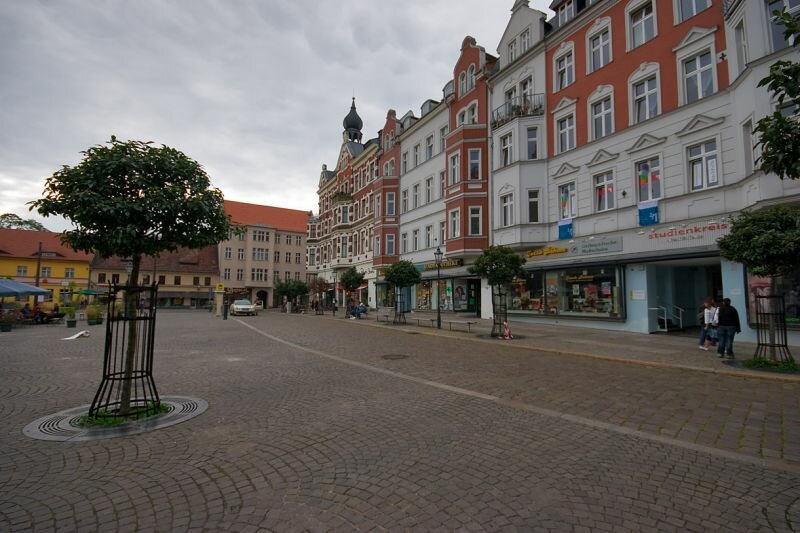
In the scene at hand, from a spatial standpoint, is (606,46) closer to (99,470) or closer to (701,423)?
(701,423)

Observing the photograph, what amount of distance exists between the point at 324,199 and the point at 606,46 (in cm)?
4365

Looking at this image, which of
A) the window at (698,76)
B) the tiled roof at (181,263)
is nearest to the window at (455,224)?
the window at (698,76)

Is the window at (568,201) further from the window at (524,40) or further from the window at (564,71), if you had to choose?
the window at (524,40)

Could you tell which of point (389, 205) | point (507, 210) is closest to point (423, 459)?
point (507, 210)

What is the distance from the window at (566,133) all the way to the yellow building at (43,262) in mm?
60860

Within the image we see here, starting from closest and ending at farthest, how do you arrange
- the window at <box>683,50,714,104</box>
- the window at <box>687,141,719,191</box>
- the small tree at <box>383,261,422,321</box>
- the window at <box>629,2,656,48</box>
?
the window at <box>687,141,719,191</box>
the window at <box>683,50,714,104</box>
the window at <box>629,2,656,48</box>
the small tree at <box>383,261,422,321</box>

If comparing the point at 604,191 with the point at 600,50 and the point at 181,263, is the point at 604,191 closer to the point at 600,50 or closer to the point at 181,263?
the point at 600,50

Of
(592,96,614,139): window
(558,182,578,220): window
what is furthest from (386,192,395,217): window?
(592,96,614,139): window

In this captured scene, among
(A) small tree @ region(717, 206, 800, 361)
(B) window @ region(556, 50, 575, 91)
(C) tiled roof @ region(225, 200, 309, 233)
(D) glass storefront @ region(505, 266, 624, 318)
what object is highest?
(C) tiled roof @ region(225, 200, 309, 233)

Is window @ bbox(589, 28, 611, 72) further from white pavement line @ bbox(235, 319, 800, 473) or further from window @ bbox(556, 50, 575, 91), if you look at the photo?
white pavement line @ bbox(235, 319, 800, 473)

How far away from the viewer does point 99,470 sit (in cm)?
422

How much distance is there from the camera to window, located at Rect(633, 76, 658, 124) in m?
17.6

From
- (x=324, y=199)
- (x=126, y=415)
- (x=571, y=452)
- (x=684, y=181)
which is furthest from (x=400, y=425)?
(x=324, y=199)

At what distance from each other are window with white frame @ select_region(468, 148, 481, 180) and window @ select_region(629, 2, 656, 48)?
32.7ft
